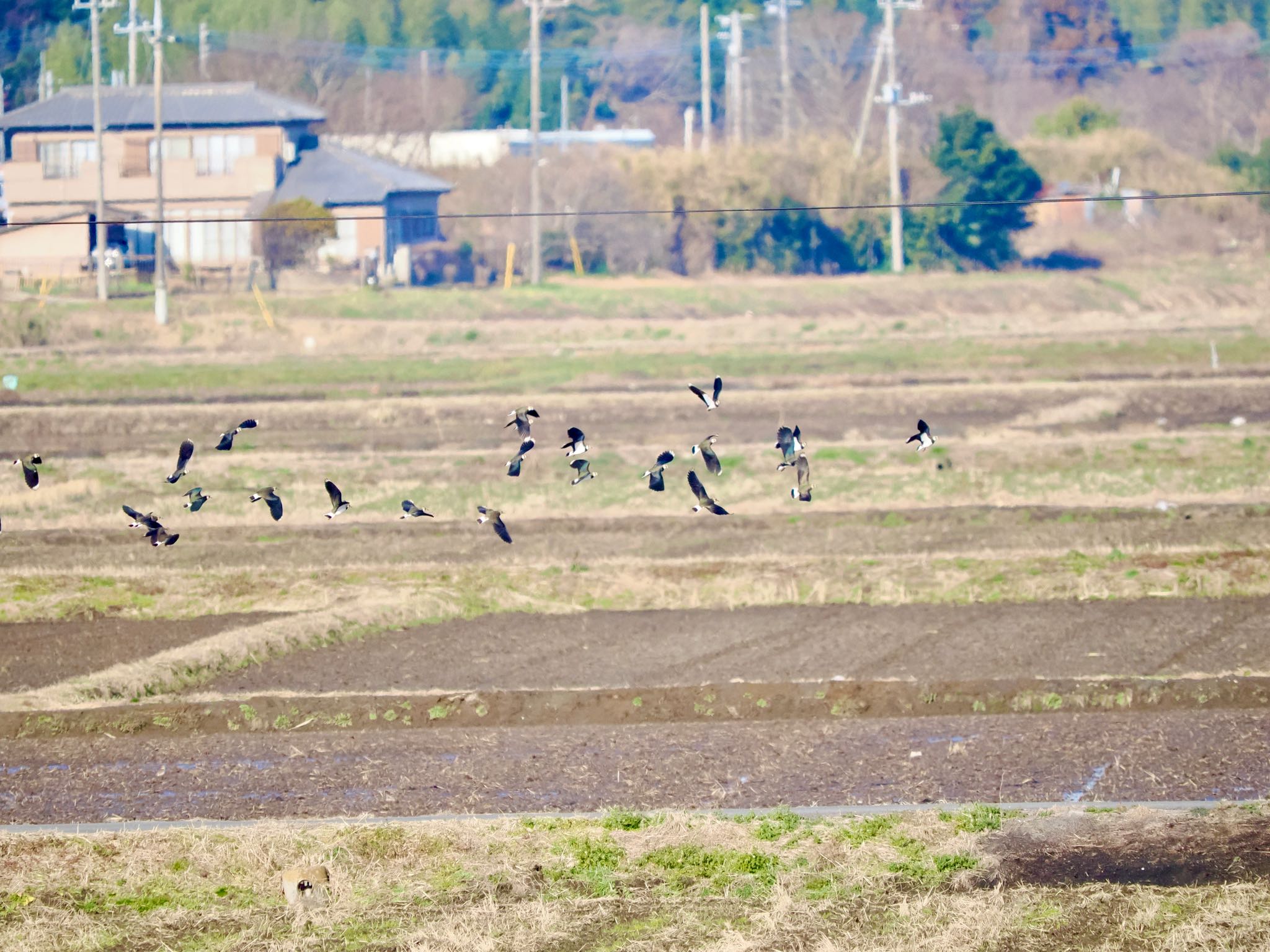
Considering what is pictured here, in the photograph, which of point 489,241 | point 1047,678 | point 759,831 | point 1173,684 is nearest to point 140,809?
point 759,831

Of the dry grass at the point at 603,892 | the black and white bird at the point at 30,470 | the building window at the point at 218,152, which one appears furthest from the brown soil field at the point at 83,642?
the building window at the point at 218,152

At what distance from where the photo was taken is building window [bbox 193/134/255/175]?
5544 centimetres

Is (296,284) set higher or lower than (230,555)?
higher

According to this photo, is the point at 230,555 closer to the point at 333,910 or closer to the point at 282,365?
the point at 333,910

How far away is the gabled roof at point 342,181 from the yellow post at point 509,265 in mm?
4129

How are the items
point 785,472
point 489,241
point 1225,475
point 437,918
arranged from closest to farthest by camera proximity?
point 437,918
point 1225,475
point 785,472
point 489,241

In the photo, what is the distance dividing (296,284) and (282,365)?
10.7 metres

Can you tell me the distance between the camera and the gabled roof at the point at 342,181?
53.9 m

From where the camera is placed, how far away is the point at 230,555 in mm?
21234

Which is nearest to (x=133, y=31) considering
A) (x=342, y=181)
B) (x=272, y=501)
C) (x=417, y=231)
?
(x=342, y=181)

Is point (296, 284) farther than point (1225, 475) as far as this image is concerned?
Yes

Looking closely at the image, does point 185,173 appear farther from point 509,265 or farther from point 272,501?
point 272,501

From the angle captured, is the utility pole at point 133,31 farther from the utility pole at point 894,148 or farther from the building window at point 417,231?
the utility pole at point 894,148

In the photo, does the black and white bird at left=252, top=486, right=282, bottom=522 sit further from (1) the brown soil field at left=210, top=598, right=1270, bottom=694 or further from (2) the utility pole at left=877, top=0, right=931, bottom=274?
(2) the utility pole at left=877, top=0, right=931, bottom=274
